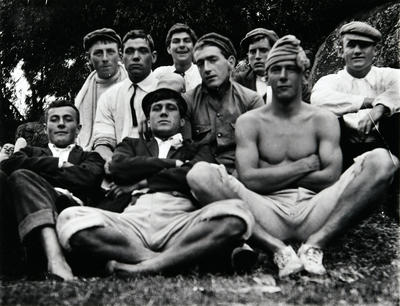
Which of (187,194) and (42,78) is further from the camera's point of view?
(42,78)

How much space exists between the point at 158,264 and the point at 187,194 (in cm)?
72

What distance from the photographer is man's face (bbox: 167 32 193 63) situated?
24.6ft

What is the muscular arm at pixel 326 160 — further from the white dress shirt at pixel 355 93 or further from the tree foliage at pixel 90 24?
the tree foliage at pixel 90 24

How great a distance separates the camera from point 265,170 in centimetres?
488

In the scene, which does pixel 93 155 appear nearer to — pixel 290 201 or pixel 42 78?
pixel 290 201

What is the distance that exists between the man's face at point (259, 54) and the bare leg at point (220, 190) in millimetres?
2664

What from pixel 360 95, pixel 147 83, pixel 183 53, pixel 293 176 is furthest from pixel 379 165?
pixel 183 53

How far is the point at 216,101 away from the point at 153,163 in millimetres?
1196

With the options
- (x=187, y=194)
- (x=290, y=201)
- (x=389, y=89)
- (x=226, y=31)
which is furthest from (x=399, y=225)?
(x=226, y=31)

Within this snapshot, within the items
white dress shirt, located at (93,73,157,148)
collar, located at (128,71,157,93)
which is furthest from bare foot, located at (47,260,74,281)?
collar, located at (128,71,157,93)

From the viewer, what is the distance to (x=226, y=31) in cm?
1286

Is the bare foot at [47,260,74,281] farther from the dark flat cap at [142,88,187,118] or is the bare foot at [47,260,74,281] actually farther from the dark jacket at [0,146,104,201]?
the dark flat cap at [142,88,187,118]

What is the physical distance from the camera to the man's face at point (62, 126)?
5.58 metres

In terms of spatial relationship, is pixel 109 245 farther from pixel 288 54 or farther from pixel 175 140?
pixel 288 54
